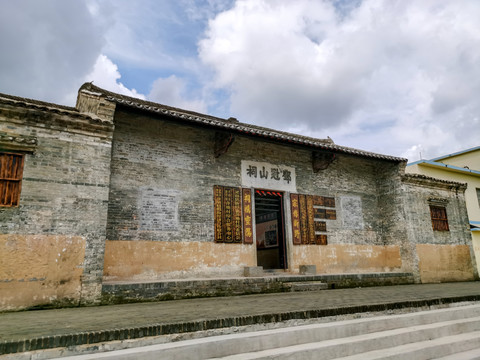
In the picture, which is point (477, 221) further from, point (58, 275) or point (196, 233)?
point (58, 275)

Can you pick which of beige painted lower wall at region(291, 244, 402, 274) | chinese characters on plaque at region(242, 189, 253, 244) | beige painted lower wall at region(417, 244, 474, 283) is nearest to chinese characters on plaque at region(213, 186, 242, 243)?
chinese characters on plaque at region(242, 189, 253, 244)

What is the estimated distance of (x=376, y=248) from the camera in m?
11.7

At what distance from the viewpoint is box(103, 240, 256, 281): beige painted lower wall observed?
7496 millimetres

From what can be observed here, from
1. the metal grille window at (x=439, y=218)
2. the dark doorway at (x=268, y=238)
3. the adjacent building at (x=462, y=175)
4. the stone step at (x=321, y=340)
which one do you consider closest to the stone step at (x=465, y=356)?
the stone step at (x=321, y=340)

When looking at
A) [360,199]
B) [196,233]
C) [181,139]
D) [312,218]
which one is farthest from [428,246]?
[181,139]

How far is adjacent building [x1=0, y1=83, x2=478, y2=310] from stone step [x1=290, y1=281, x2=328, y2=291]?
350 mm

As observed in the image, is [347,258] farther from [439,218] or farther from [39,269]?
[39,269]

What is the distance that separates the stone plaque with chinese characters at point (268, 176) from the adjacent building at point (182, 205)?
0.03 m

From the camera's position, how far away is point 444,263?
1217cm

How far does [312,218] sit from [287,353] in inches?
288

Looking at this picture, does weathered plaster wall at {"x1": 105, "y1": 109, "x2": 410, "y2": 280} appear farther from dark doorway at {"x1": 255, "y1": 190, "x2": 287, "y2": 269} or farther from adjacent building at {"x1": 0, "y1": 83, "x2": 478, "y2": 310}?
dark doorway at {"x1": 255, "y1": 190, "x2": 287, "y2": 269}

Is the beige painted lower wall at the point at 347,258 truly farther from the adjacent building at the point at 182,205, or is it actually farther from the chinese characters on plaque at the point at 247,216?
the chinese characters on plaque at the point at 247,216

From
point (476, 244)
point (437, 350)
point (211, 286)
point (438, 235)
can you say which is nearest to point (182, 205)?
point (211, 286)

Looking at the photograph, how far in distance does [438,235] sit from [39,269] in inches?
482
